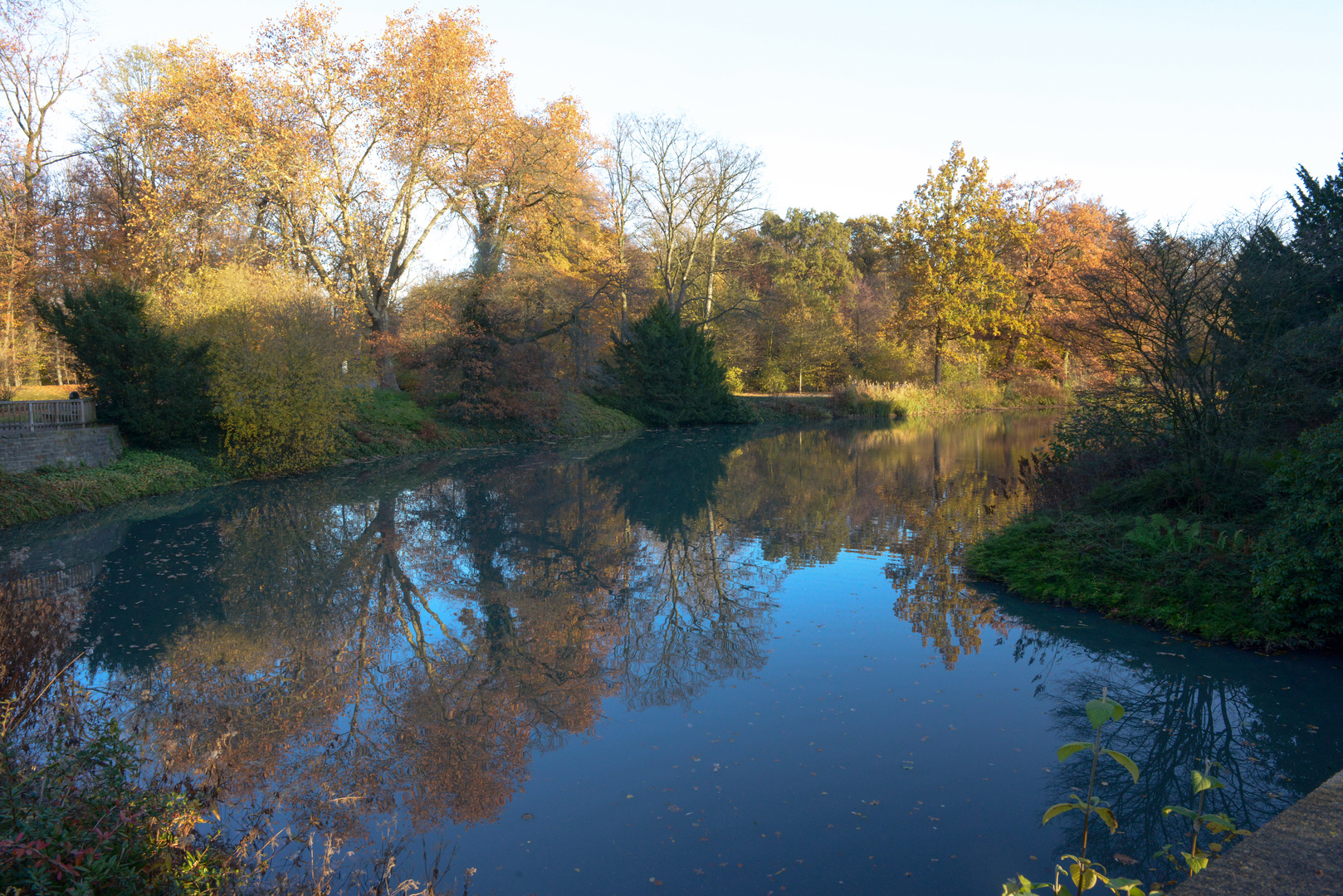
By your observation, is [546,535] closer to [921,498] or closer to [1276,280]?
[921,498]

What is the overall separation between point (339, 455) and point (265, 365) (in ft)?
13.7

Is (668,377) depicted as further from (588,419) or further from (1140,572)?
(1140,572)

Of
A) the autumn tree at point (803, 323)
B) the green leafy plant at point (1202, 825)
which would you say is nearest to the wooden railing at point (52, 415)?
the green leafy plant at point (1202, 825)

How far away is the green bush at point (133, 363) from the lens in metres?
17.4

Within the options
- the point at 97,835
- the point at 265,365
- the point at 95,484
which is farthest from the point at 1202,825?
the point at 265,365

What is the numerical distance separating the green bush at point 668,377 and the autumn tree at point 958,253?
10.3 metres

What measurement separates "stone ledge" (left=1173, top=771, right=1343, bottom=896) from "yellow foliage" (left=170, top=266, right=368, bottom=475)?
1977cm

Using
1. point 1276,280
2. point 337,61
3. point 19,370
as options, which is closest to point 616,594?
point 1276,280

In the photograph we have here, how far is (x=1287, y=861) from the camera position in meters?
3.15

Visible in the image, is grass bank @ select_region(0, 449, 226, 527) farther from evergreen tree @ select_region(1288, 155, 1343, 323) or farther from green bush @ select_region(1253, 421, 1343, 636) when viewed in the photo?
evergreen tree @ select_region(1288, 155, 1343, 323)

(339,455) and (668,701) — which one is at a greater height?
(339,455)

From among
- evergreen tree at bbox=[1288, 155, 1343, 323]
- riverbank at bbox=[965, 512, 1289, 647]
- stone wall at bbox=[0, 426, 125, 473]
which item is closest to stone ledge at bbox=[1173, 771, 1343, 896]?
riverbank at bbox=[965, 512, 1289, 647]

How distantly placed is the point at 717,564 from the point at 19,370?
29.6 m

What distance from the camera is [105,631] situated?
8.16 metres
